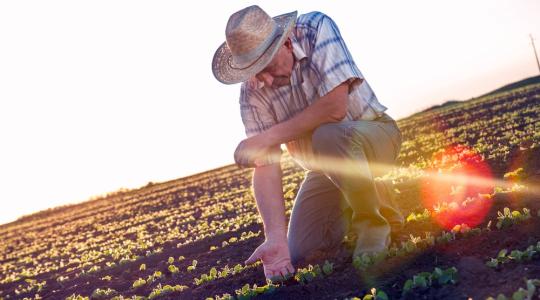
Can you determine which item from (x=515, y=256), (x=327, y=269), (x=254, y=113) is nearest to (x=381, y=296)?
(x=515, y=256)

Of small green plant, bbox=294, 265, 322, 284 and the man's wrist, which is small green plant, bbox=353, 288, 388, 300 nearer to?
small green plant, bbox=294, 265, 322, 284

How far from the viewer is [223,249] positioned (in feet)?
26.6

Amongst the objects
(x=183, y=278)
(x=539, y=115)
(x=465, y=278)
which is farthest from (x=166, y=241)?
(x=539, y=115)

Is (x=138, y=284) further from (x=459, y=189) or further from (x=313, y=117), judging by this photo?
(x=459, y=189)

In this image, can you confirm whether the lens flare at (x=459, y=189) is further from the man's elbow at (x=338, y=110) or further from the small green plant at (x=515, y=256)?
the man's elbow at (x=338, y=110)

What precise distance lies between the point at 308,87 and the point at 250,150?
641 millimetres

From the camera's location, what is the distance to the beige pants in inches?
177

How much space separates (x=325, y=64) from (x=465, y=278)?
1.73 m

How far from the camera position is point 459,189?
6.93m

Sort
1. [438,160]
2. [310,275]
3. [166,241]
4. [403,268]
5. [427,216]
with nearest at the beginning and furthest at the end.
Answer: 1. [403,268]
2. [310,275]
3. [427,216]
4. [166,241]
5. [438,160]

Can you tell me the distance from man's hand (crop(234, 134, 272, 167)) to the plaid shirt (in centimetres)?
17

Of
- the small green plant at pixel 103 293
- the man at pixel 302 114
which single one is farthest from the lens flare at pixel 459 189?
the small green plant at pixel 103 293

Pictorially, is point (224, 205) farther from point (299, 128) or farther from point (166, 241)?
point (299, 128)

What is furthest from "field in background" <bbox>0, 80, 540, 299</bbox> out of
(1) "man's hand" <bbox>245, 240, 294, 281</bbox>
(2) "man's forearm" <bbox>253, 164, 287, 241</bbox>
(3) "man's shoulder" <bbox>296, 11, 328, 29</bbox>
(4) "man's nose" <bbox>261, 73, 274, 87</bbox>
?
(3) "man's shoulder" <bbox>296, 11, 328, 29</bbox>
